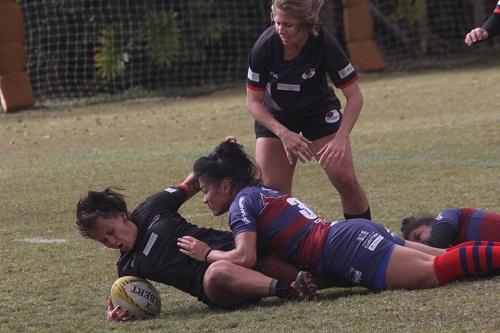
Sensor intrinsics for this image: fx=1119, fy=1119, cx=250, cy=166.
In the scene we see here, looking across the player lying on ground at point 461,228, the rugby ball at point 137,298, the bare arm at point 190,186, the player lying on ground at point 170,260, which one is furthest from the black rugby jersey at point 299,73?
A: the rugby ball at point 137,298

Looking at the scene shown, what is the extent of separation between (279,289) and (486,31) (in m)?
2.53

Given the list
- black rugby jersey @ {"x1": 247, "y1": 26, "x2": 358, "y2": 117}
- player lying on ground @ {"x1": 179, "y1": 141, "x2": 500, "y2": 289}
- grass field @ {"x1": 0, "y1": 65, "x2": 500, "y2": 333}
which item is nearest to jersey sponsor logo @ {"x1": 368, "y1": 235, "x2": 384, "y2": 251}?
player lying on ground @ {"x1": 179, "y1": 141, "x2": 500, "y2": 289}

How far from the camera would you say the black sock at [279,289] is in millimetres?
5129

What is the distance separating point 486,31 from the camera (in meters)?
6.80

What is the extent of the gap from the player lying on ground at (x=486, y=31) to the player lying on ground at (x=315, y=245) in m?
1.80

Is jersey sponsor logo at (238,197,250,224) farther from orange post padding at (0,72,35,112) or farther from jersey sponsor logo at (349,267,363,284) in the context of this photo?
orange post padding at (0,72,35,112)

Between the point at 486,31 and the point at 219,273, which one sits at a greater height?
the point at 486,31

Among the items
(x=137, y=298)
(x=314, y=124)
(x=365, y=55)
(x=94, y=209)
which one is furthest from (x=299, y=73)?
(x=365, y=55)

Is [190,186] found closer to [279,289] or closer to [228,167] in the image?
[228,167]

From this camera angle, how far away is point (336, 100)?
21.3 ft

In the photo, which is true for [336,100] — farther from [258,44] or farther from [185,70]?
[185,70]

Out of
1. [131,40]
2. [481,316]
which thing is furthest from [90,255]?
[131,40]

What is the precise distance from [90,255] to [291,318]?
2288 millimetres

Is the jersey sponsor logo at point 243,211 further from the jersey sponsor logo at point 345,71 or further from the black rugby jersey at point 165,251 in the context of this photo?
the jersey sponsor logo at point 345,71
